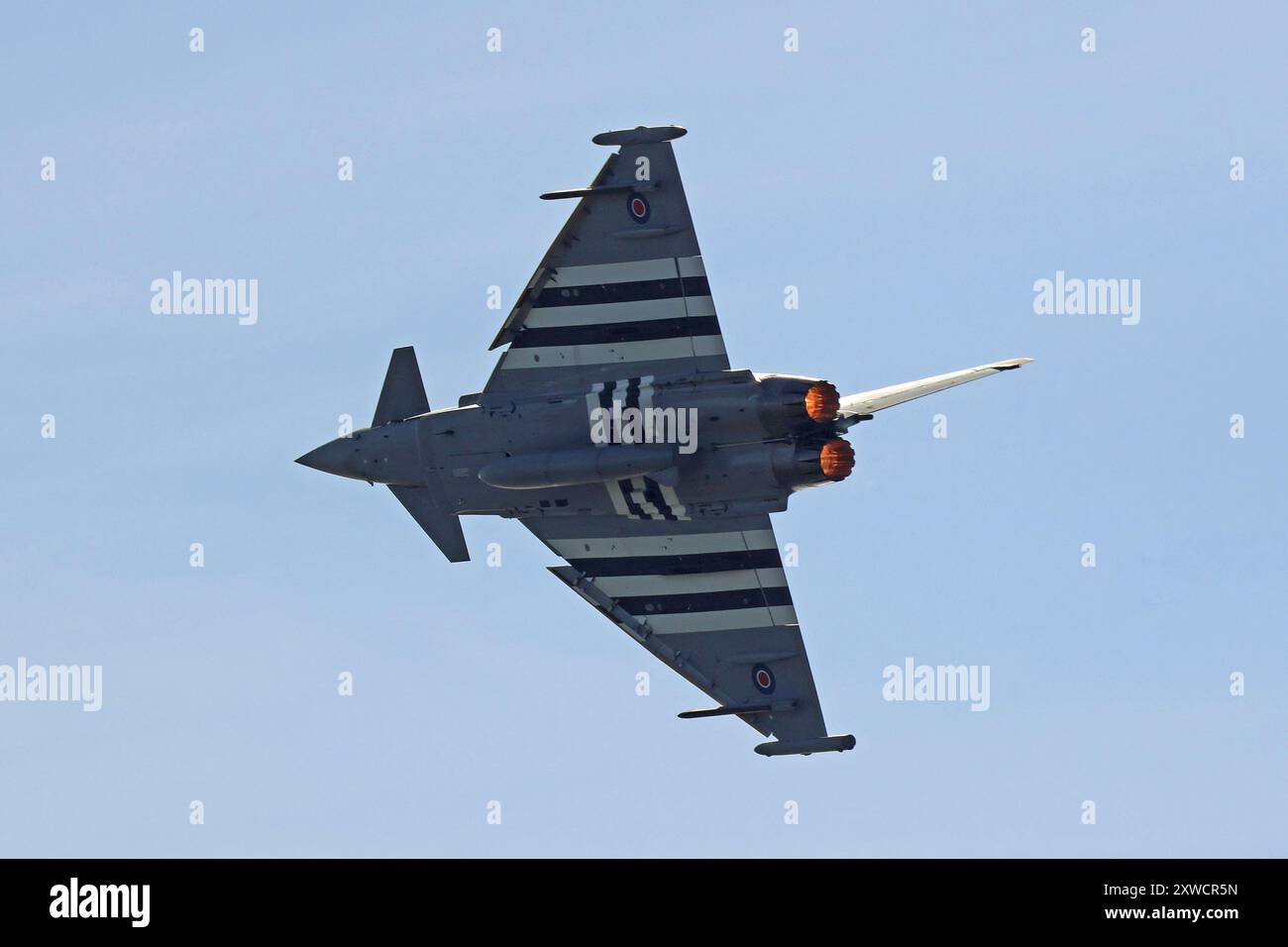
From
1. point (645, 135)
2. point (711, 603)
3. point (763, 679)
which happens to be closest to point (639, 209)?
point (645, 135)

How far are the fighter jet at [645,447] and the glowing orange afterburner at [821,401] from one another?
1.7 inches

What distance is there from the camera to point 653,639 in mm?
61312

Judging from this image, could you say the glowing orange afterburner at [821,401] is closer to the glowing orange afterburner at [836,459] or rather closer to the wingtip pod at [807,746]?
the glowing orange afterburner at [836,459]

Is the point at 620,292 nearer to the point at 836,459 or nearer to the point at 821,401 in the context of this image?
the point at 821,401

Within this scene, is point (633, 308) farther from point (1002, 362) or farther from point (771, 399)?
point (1002, 362)

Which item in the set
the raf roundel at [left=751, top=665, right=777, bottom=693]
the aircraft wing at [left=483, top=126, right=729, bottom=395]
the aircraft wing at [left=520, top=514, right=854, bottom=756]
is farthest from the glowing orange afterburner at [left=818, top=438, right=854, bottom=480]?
the raf roundel at [left=751, top=665, right=777, bottom=693]

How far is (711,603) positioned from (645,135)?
11359 mm

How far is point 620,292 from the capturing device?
57.6m

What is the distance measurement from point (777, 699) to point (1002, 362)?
31.4 ft

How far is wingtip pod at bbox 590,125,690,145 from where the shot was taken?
5703 centimetres

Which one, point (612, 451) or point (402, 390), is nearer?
point (612, 451)

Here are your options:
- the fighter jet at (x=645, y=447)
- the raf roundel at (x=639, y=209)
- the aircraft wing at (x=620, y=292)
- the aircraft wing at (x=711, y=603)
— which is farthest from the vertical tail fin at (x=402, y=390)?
the raf roundel at (x=639, y=209)

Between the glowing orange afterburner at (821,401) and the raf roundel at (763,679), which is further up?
the glowing orange afterburner at (821,401)

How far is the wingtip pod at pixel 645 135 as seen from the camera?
5703 cm
